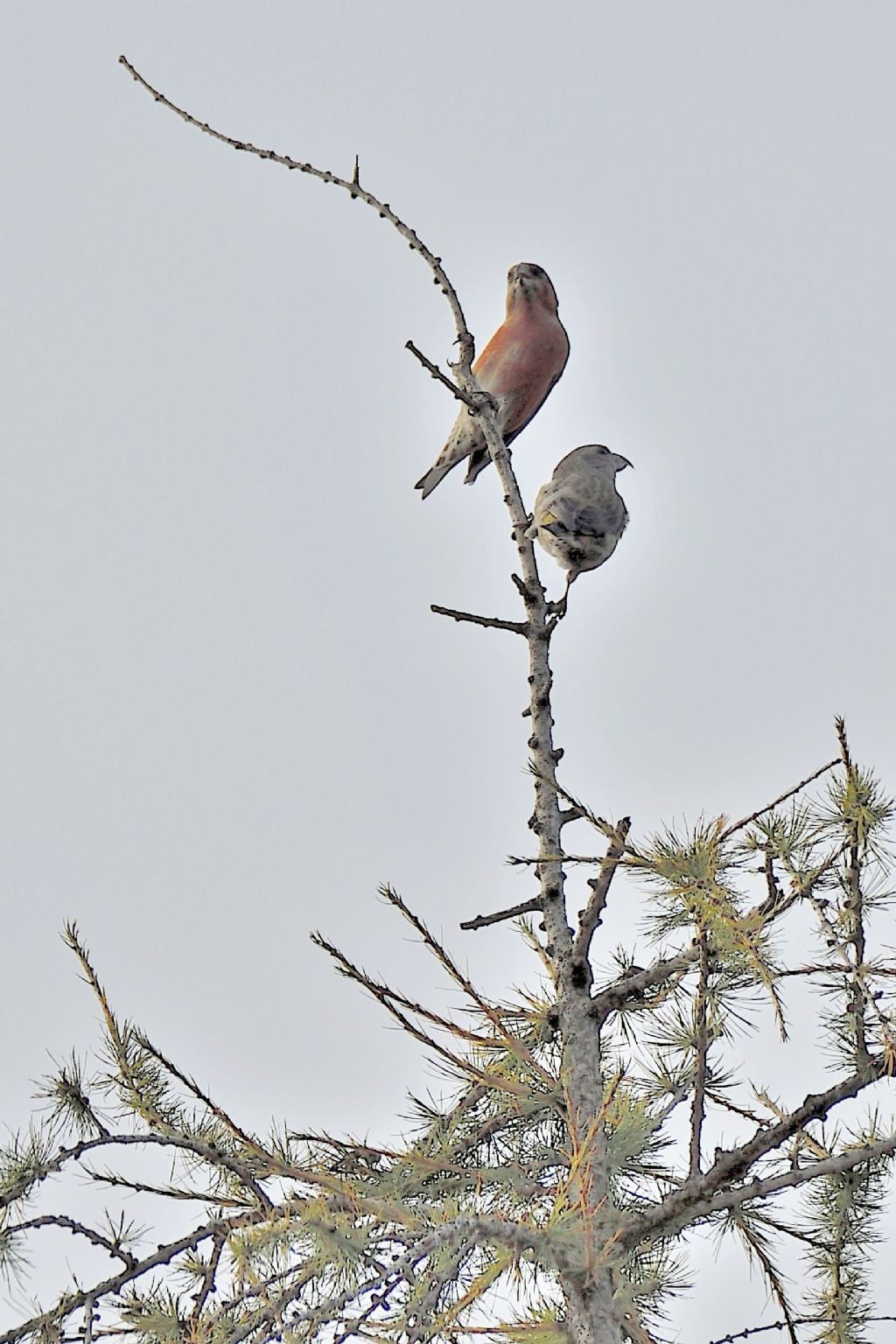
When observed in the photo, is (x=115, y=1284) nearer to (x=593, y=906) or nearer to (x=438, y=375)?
(x=593, y=906)

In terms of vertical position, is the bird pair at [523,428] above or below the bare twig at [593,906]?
above

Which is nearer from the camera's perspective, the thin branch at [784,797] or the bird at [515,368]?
the thin branch at [784,797]

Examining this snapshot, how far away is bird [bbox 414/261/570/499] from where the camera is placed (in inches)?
182

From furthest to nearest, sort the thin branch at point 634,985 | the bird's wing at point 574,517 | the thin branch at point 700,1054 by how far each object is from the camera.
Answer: the bird's wing at point 574,517 < the thin branch at point 634,985 < the thin branch at point 700,1054

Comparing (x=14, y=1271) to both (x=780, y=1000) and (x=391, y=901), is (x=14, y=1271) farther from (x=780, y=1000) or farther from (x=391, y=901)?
(x=780, y=1000)

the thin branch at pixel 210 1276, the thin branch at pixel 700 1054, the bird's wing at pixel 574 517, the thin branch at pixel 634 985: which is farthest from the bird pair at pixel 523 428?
the thin branch at pixel 210 1276

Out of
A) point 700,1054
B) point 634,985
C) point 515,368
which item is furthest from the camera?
point 515,368

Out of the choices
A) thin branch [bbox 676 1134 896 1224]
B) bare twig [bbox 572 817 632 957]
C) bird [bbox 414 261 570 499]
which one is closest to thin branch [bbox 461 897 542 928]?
bare twig [bbox 572 817 632 957]

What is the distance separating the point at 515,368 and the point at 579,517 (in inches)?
42.7

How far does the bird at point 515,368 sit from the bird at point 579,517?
0.79 meters

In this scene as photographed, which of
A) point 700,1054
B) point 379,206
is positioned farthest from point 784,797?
point 379,206

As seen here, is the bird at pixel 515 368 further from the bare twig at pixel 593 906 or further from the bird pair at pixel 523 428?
the bare twig at pixel 593 906

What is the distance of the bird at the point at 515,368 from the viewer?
15.2 feet

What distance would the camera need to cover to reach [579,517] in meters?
3.72
